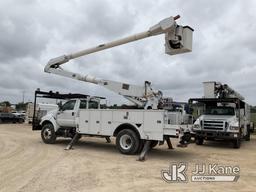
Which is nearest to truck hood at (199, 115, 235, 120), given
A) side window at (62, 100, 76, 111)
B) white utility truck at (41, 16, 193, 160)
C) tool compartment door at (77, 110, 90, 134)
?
white utility truck at (41, 16, 193, 160)

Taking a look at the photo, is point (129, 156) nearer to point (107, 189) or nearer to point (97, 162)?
point (97, 162)

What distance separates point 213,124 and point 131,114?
20.1ft

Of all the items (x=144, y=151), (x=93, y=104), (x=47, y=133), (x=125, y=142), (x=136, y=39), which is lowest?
(x=144, y=151)

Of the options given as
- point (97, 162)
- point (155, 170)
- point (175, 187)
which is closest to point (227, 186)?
point (175, 187)

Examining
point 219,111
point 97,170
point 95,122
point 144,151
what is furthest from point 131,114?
point 219,111

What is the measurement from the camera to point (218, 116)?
17.1m

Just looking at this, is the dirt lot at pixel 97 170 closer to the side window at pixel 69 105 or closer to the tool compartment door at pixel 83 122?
the tool compartment door at pixel 83 122

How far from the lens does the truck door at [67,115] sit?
15.1 m

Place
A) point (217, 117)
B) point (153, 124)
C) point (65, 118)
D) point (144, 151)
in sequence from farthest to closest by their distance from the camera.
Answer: point (217, 117) → point (65, 118) → point (153, 124) → point (144, 151)

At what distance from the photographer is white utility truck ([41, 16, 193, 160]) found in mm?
11484

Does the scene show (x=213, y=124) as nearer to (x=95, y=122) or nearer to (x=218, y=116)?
(x=218, y=116)

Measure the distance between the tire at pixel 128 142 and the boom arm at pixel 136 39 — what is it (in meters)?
1.47

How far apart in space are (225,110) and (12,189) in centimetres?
1311

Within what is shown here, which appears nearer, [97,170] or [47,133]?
[97,170]
